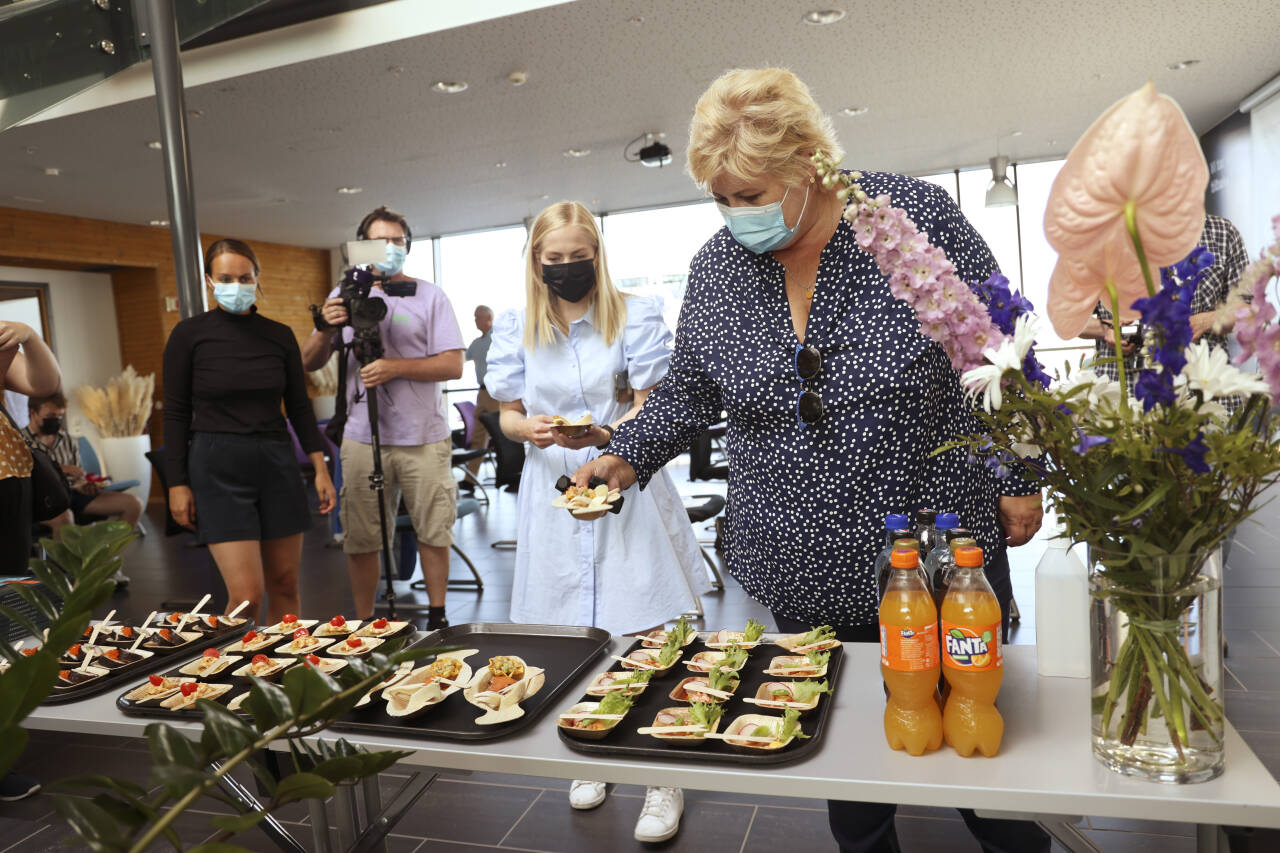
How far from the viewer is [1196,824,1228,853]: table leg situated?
39.3 inches

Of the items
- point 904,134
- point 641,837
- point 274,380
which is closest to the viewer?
point 641,837

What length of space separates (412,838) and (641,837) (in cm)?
64

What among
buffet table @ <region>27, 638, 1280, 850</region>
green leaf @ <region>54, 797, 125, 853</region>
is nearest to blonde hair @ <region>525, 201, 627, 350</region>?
buffet table @ <region>27, 638, 1280, 850</region>

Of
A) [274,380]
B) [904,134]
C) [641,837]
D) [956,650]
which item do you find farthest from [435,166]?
[956,650]

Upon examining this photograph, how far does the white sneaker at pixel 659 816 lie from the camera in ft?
7.41

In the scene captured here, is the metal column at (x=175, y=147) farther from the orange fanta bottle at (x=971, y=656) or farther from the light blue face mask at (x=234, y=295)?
the orange fanta bottle at (x=971, y=656)

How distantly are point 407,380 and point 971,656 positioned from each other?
2.77 meters

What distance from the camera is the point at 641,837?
226 cm

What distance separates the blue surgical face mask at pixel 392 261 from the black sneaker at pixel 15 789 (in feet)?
6.30

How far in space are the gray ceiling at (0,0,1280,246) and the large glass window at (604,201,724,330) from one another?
1761mm

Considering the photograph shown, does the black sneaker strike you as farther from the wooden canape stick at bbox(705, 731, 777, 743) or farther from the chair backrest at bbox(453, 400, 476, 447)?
the chair backrest at bbox(453, 400, 476, 447)

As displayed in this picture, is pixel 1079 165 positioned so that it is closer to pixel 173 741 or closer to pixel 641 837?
pixel 173 741

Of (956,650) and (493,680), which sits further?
(493,680)

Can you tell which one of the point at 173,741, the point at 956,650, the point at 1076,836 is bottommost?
the point at 1076,836
